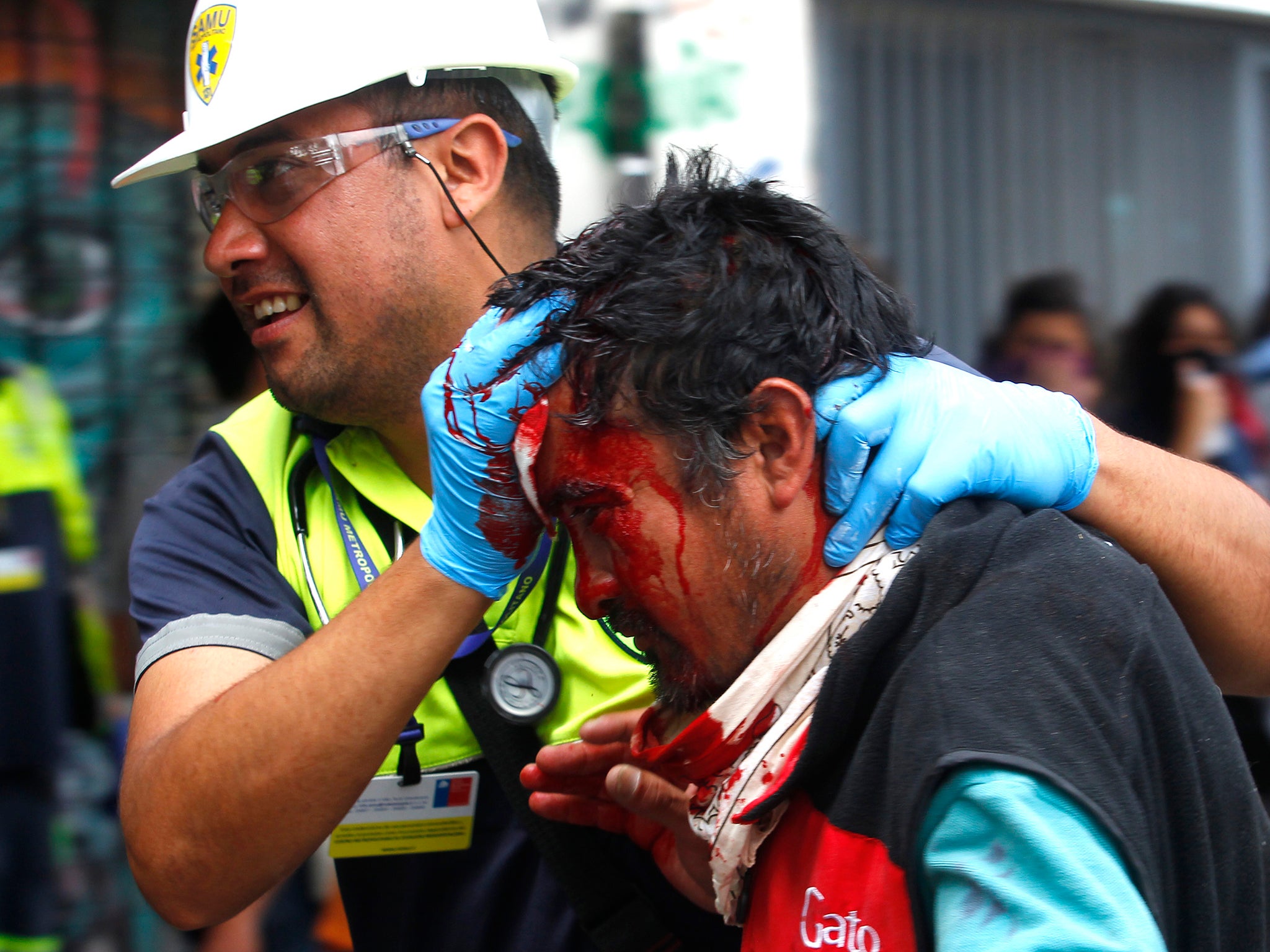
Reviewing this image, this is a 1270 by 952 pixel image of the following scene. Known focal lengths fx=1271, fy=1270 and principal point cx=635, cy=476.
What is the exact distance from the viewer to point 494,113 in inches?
77.3

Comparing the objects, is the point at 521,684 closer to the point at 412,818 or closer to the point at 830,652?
the point at 412,818

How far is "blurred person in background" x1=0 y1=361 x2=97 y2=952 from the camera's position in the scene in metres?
3.19

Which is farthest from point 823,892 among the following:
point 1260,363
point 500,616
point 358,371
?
point 1260,363

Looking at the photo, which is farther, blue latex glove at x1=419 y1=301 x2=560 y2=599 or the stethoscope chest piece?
the stethoscope chest piece

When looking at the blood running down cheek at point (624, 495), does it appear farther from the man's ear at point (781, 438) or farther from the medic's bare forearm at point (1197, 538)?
the medic's bare forearm at point (1197, 538)

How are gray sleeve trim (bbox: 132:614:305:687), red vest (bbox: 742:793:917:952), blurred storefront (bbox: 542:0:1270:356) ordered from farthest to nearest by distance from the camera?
blurred storefront (bbox: 542:0:1270:356) → gray sleeve trim (bbox: 132:614:305:687) → red vest (bbox: 742:793:917:952)

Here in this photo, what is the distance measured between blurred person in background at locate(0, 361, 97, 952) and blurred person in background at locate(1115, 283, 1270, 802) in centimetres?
332

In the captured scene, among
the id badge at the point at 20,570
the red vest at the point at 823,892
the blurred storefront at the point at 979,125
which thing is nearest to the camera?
the red vest at the point at 823,892

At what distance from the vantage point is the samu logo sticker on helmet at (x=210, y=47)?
1816mm

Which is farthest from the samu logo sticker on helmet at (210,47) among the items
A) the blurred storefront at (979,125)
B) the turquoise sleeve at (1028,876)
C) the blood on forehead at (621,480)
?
Answer: the blurred storefront at (979,125)

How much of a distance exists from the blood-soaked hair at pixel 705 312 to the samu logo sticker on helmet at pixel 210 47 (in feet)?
2.26

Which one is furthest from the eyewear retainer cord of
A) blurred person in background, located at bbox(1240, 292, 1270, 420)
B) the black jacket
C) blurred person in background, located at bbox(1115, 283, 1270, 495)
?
blurred person in background, located at bbox(1240, 292, 1270, 420)

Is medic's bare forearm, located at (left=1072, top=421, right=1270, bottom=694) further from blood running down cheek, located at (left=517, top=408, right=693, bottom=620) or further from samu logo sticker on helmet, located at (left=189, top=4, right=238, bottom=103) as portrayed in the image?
samu logo sticker on helmet, located at (left=189, top=4, right=238, bottom=103)

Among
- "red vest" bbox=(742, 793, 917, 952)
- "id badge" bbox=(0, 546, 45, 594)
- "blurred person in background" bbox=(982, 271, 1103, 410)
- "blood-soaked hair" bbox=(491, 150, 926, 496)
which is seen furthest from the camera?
"blurred person in background" bbox=(982, 271, 1103, 410)
